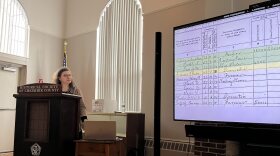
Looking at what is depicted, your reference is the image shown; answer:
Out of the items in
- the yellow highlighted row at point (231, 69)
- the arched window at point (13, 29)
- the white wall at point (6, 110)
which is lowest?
the white wall at point (6, 110)

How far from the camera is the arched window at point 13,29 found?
15.1 ft

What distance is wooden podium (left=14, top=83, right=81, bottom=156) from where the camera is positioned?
1617 mm

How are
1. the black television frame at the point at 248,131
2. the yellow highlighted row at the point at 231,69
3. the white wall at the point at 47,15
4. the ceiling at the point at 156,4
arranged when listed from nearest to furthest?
1. the black television frame at the point at 248,131
2. the yellow highlighted row at the point at 231,69
3. the ceiling at the point at 156,4
4. the white wall at the point at 47,15

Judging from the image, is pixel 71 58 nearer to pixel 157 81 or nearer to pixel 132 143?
pixel 132 143

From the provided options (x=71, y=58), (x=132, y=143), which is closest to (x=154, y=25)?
(x=132, y=143)

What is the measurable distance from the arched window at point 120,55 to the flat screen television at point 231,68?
1725 millimetres

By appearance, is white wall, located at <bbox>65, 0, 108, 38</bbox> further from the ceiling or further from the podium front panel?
the podium front panel

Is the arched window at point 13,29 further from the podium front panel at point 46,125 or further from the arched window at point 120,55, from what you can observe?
the podium front panel at point 46,125

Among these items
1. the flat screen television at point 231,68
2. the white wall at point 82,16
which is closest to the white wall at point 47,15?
the white wall at point 82,16

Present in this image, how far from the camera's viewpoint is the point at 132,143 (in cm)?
367

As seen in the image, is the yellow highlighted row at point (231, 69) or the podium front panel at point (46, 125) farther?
the yellow highlighted row at point (231, 69)

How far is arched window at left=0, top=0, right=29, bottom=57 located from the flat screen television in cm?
311

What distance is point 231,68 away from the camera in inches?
87.4

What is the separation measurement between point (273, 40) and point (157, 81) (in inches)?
35.1
